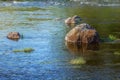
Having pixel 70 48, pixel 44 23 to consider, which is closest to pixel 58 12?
pixel 44 23

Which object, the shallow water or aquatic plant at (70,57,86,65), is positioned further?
aquatic plant at (70,57,86,65)

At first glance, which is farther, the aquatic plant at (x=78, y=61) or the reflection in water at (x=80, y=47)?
the reflection in water at (x=80, y=47)

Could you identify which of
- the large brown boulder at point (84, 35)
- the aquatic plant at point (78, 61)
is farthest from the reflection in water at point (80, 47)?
the aquatic plant at point (78, 61)

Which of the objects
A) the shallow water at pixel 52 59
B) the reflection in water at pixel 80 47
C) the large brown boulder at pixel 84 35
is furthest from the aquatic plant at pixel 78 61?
the large brown boulder at pixel 84 35

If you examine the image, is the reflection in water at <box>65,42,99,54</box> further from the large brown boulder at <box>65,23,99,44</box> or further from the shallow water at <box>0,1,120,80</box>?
the large brown boulder at <box>65,23,99,44</box>

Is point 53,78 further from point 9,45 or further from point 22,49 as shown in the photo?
point 9,45

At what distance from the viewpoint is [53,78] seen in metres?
33.2

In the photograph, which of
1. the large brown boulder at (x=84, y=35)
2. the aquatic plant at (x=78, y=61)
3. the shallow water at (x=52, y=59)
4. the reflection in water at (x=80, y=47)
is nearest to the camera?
the shallow water at (x=52, y=59)

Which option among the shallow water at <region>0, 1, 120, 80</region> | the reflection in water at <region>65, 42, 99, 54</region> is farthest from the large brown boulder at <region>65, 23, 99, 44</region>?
the shallow water at <region>0, 1, 120, 80</region>

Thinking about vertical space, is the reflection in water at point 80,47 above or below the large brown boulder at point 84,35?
below

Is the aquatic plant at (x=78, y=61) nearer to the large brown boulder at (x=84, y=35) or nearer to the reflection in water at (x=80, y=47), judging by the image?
the reflection in water at (x=80, y=47)

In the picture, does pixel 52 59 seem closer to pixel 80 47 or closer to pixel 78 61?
pixel 78 61

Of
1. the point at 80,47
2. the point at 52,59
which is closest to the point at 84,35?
the point at 80,47

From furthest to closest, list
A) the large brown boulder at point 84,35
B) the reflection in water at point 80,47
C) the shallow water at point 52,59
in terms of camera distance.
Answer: the large brown boulder at point 84,35, the reflection in water at point 80,47, the shallow water at point 52,59
